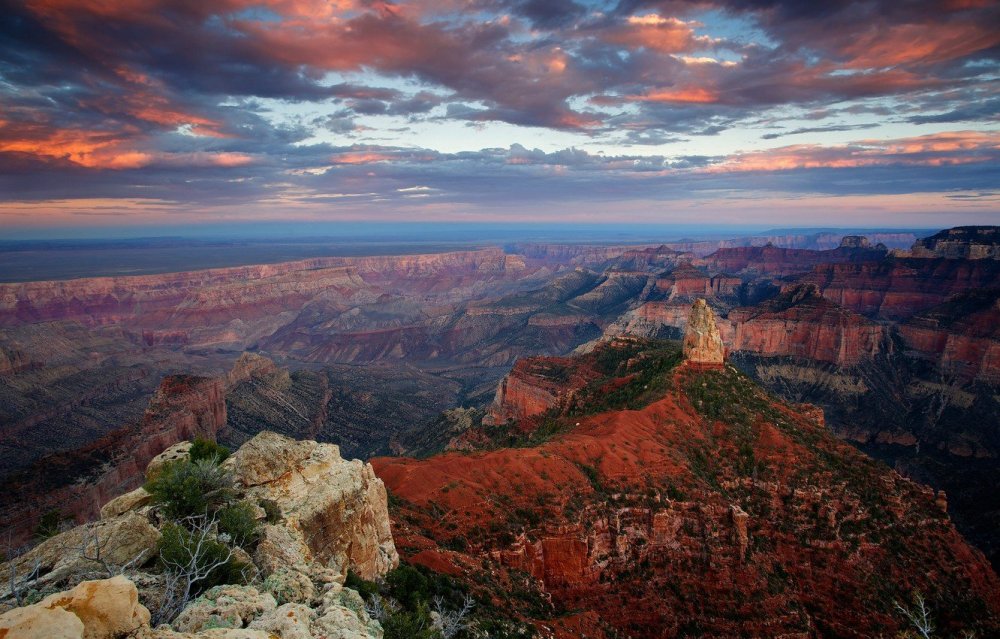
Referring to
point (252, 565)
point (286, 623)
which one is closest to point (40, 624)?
point (286, 623)

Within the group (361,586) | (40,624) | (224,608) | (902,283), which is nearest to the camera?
(40,624)

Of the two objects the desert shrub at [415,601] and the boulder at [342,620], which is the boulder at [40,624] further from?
the desert shrub at [415,601]

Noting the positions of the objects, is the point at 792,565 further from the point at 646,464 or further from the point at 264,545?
the point at 264,545

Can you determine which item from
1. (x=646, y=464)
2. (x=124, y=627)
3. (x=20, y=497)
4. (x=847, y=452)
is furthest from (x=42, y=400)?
(x=847, y=452)

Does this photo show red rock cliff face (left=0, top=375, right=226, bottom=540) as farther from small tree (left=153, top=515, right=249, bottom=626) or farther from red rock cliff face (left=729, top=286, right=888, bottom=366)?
red rock cliff face (left=729, top=286, right=888, bottom=366)

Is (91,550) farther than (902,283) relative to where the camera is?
No

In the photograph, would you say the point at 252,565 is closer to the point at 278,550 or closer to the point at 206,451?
the point at 278,550

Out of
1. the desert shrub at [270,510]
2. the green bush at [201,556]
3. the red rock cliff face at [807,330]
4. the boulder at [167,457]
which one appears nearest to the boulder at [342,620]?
the green bush at [201,556]

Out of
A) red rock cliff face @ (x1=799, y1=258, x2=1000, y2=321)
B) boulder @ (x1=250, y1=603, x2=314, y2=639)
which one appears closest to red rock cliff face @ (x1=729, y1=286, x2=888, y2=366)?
red rock cliff face @ (x1=799, y1=258, x2=1000, y2=321)
